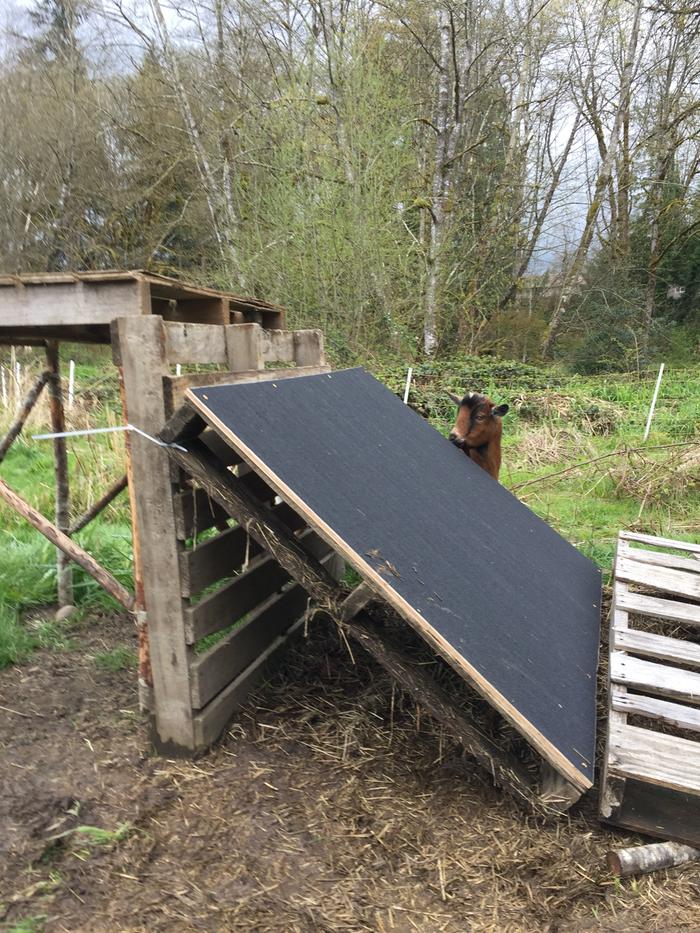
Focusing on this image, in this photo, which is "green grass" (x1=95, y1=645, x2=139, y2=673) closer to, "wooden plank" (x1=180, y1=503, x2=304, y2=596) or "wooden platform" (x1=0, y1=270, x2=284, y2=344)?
"wooden plank" (x1=180, y1=503, x2=304, y2=596)

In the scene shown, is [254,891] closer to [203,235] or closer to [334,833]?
[334,833]

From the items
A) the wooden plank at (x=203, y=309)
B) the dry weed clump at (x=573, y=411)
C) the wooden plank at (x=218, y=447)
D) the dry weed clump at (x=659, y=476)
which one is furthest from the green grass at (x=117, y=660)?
the dry weed clump at (x=573, y=411)

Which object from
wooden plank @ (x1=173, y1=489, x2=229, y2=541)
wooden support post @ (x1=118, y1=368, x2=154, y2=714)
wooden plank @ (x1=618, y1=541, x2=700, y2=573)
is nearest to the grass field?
wooden plank @ (x1=618, y1=541, x2=700, y2=573)

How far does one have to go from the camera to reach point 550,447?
27.6 feet

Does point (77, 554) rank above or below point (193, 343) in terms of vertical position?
below

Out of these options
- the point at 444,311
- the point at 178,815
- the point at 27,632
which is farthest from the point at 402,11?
the point at 178,815

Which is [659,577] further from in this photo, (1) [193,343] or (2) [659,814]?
(1) [193,343]

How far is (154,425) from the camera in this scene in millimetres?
2344

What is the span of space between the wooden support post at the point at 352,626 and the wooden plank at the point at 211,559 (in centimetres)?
27

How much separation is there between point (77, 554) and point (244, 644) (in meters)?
0.85

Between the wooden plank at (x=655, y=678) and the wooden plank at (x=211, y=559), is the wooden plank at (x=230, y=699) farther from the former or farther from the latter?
the wooden plank at (x=655, y=678)

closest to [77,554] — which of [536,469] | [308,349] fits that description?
[308,349]

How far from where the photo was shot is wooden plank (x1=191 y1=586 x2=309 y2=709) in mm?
2531

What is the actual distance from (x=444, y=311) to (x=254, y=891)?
13675 mm
